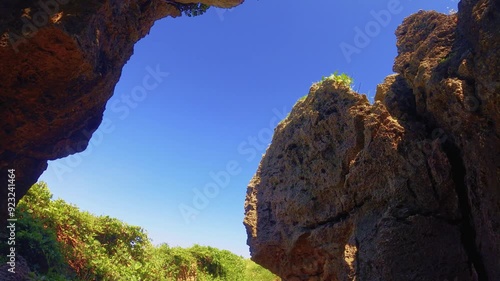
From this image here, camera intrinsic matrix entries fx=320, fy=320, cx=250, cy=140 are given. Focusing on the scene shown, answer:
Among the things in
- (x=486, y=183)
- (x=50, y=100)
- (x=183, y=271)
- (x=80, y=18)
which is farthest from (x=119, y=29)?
(x=183, y=271)

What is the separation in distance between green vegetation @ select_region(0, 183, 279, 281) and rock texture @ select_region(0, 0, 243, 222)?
1.94 m

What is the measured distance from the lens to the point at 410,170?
249 inches

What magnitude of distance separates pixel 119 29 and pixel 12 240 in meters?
7.50

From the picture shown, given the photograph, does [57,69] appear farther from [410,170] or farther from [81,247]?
[81,247]

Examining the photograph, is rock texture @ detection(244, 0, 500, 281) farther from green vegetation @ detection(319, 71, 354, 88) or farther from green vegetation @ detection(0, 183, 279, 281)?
green vegetation @ detection(0, 183, 279, 281)

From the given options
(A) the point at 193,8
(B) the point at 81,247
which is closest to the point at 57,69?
(A) the point at 193,8

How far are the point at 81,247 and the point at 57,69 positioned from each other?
409 inches

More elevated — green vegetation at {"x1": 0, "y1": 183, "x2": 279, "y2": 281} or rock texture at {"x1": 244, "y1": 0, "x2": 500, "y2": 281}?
rock texture at {"x1": 244, "y1": 0, "x2": 500, "y2": 281}

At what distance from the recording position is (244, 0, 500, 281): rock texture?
17.3 ft

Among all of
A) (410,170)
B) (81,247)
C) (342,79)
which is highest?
(342,79)

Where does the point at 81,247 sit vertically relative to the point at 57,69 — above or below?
below

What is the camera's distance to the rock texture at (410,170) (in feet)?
17.3

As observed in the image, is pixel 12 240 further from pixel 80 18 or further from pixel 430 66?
pixel 430 66

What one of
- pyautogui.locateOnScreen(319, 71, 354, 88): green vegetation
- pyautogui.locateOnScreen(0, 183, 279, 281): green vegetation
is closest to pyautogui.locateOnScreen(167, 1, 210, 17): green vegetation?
pyautogui.locateOnScreen(319, 71, 354, 88): green vegetation
